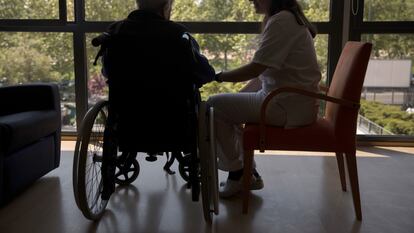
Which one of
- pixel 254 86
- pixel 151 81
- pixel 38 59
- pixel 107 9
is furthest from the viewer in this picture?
pixel 38 59

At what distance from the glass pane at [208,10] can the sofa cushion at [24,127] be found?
48.3 inches

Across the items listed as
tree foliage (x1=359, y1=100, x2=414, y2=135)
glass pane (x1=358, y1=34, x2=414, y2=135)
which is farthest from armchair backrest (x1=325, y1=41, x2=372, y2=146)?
tree foliage (x1=359, y1=100, x2=414, y2=135)

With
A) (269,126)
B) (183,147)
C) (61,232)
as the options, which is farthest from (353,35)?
(61,232)

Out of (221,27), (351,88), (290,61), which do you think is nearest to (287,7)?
(290,61)

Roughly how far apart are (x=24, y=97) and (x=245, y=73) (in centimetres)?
139

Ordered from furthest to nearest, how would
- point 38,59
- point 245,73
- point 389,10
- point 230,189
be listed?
point 38,59
point 389,10
point 230,189
point 245,73

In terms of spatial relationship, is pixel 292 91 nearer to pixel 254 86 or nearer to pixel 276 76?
pixel 276 76

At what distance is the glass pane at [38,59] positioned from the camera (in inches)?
142

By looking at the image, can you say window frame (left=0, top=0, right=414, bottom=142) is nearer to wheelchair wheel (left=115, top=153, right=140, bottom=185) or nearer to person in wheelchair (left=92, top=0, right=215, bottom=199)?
wheelchair wheel (left=115, top=153, right=140, bottom=185)

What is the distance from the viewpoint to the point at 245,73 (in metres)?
2.09

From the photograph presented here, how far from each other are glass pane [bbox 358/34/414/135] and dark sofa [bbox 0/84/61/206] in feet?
7.93

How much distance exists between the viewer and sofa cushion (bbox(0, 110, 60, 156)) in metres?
2.13

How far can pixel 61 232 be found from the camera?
1.94m

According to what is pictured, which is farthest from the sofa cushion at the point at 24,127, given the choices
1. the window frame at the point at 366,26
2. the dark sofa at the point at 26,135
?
the window frame at the point at 366,26
